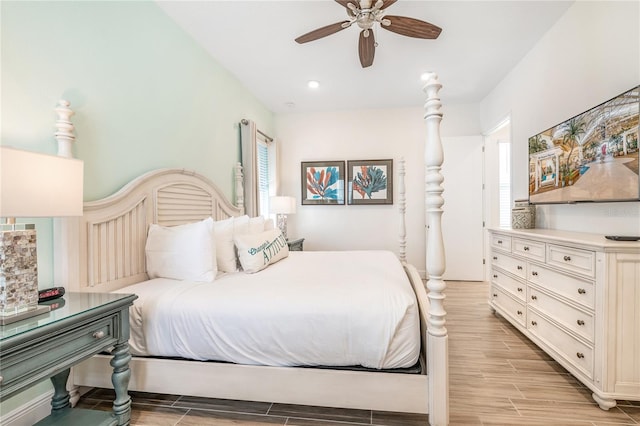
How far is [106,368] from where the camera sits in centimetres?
170

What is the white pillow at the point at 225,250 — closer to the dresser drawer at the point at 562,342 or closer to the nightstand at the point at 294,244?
the nightstand at the point at 294,244

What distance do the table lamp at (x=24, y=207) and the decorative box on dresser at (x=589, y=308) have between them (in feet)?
8.94

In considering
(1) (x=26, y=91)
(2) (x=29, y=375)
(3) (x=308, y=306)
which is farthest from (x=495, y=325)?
(1) (x=26, y=91)

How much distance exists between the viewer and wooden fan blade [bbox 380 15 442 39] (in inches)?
85.7

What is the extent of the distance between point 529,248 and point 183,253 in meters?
2.70

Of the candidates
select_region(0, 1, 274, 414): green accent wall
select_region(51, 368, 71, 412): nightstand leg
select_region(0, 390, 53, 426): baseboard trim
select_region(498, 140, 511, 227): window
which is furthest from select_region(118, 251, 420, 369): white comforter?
select_region(498, 140, 511, 227): window

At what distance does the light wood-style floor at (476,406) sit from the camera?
1.61m

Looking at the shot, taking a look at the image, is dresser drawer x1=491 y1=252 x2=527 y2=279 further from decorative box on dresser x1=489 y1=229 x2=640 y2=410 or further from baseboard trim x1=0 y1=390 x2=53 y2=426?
baseboard trim x1=0 y1=390 x2=53 y2=426

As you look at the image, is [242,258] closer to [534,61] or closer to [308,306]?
[308,306]

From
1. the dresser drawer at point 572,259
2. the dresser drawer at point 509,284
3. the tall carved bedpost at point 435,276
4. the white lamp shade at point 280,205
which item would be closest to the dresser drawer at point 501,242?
the dresser drawer at point 509,284

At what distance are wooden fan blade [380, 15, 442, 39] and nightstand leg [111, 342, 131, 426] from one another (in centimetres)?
265

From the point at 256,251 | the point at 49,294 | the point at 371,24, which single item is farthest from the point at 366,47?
the point at 49,294

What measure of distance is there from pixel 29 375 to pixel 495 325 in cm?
336

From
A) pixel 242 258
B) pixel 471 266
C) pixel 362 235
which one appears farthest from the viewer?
pixel 362 235
